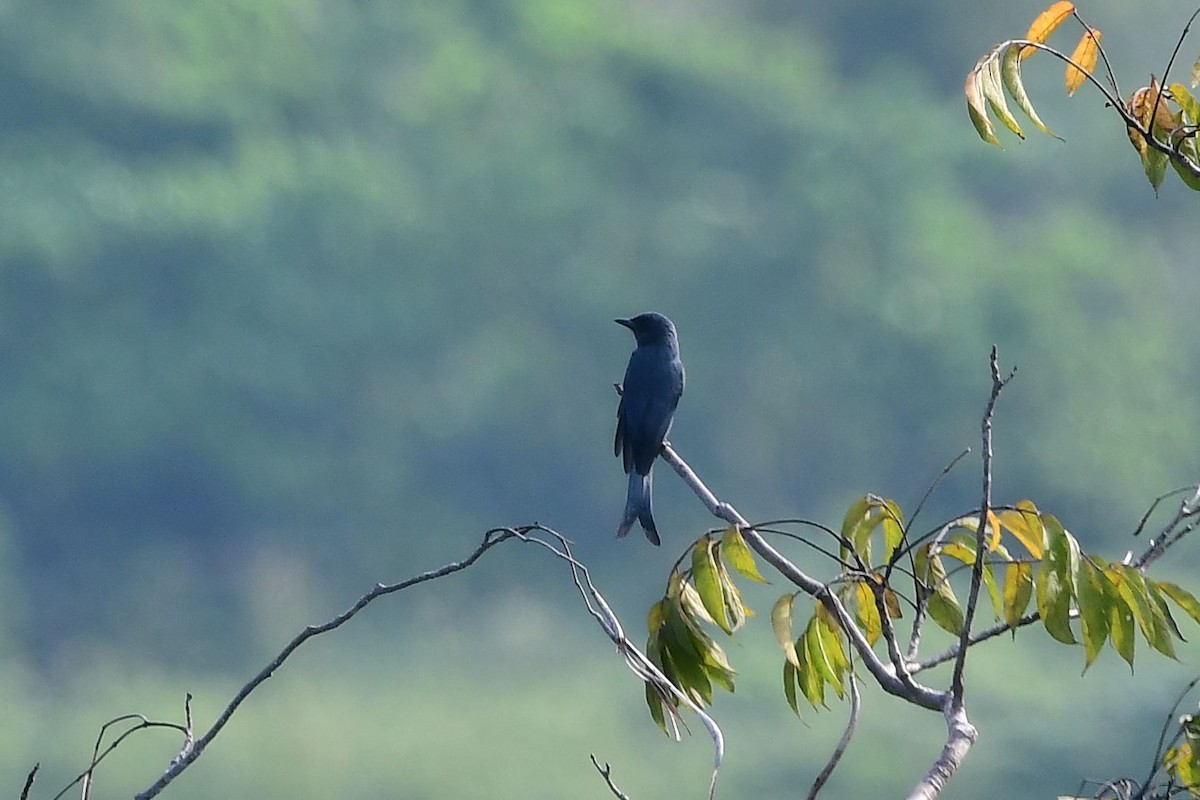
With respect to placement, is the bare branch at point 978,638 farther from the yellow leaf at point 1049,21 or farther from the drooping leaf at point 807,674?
the yellow leaf at point 1049,21

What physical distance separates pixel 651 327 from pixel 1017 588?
221 cm

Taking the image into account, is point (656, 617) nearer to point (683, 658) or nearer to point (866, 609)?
point (683, 658)

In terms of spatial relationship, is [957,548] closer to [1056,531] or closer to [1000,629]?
[1000,629]

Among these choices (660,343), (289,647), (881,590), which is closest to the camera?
(289,647)

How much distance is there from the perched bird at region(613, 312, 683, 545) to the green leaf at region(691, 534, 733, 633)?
1.24 meters

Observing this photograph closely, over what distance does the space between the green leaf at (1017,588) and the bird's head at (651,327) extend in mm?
2141

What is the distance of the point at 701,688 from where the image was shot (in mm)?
1593

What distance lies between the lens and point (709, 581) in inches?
60.7

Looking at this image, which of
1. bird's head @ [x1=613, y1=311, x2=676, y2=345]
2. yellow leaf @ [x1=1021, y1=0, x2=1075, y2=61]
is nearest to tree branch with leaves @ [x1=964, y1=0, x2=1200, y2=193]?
yellow leaf @ [x1=1021, y1=0, x2=1075, y2=61]

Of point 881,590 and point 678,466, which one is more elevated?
point 678,466

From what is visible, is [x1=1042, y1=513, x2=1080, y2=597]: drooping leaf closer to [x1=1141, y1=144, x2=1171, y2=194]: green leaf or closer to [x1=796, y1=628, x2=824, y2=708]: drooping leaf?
[x1=796, y1=628, x2=824, y2=708]: drooping leaf

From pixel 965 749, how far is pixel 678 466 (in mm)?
779

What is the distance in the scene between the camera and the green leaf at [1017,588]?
1.56 meters

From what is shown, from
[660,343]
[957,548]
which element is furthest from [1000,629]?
[660,343]
